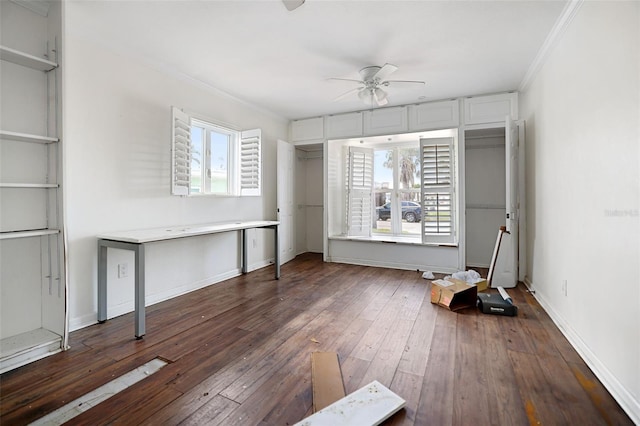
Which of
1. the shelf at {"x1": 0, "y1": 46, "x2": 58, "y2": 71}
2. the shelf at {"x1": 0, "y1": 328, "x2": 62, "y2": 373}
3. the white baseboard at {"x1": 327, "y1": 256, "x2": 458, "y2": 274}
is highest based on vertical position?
the shelf at {"x1": 0, "y1": 46, "x2": 58, "y2": 71}

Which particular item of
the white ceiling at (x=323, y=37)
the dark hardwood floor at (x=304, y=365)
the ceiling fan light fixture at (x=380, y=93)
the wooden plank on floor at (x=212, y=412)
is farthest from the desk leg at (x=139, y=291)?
the ceiling fan light fixture at (x=380, y=93)

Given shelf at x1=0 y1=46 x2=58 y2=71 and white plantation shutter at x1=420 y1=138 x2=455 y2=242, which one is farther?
white plantation shutter at x1=420 y1=138 x2=455 y2=242

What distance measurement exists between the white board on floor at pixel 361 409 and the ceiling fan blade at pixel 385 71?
108 inches

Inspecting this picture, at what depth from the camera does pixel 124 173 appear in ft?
9.47

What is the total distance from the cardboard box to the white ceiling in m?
2.36

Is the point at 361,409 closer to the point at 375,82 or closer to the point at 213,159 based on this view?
the point at 375,82

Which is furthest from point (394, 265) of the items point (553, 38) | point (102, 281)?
point (102, 281)

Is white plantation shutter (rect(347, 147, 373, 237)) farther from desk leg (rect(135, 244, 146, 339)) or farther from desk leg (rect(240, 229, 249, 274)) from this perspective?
desk leg (rect(135, 244, 146, 339))

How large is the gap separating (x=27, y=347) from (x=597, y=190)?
3.90 metres

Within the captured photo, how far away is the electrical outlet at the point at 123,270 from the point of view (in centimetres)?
283

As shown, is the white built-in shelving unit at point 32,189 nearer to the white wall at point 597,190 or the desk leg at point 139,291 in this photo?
the desk leg at point 139,291

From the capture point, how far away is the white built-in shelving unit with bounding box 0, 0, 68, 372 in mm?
2092

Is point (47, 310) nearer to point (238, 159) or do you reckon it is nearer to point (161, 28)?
point (161, 28)

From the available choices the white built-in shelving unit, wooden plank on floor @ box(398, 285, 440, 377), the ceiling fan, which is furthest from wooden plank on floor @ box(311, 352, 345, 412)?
the ceiling fan
